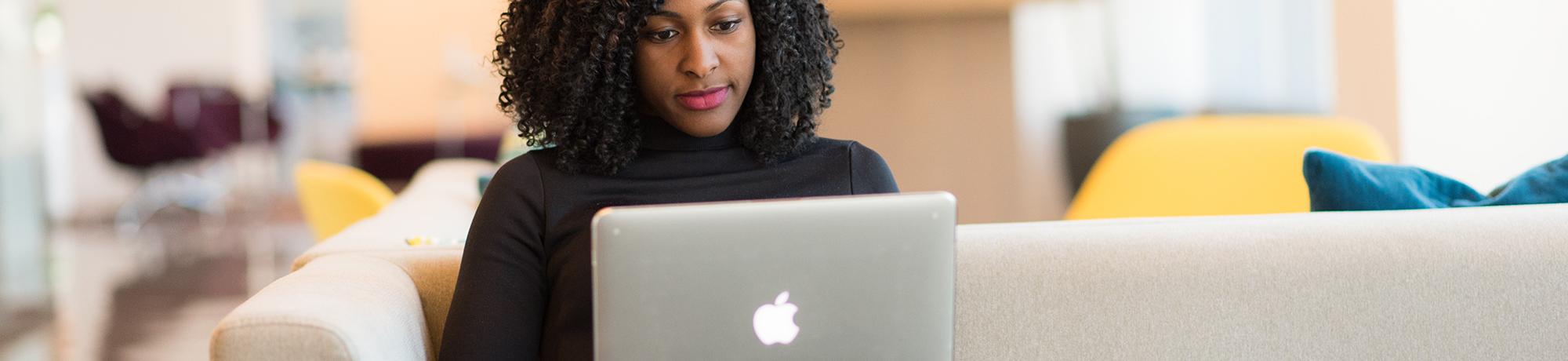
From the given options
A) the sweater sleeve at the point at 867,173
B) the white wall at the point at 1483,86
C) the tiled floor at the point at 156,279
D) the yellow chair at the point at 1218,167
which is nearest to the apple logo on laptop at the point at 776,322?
the sweater sleeve at the point at 867,173

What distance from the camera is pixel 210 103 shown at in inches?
351

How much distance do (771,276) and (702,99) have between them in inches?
14.7

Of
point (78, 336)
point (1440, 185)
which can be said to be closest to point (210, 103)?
point (78, 336)

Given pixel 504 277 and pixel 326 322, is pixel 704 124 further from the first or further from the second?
pixel 326 322

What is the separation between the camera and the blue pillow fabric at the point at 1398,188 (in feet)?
5.26

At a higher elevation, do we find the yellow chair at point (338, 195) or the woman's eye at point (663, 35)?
the woman's eye at point (663, 35)

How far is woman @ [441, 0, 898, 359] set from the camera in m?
1.33

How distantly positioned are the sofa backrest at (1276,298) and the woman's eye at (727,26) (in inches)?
14.0

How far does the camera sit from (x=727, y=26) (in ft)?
4.62

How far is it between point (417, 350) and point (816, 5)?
64cm

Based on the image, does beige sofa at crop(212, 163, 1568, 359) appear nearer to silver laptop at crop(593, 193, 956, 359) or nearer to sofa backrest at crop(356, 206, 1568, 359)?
sofa backrest at crop(356, 206, 1568, 359)

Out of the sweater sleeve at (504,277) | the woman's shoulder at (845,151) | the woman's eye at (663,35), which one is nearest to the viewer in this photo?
the sweater sleeve at (504,277)

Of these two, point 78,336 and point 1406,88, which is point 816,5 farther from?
point 78,336

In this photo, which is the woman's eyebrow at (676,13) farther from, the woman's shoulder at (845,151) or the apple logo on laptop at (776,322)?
the apple logo on laptop at (776,322)
